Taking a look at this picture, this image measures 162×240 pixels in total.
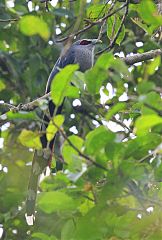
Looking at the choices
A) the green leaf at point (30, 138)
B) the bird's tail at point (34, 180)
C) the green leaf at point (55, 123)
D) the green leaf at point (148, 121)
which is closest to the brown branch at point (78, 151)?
the green leaf at point (55, 123)

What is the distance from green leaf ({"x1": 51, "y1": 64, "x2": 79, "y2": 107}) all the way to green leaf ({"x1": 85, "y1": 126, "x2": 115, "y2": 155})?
143 millimetres

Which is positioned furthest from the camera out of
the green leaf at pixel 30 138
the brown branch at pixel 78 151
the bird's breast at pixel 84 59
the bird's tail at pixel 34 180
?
the bird's breast at pixel 84 59

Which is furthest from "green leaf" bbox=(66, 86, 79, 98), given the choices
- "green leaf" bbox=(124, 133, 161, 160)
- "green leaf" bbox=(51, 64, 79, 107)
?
"green leaf" bbox=(124, 133, 161, 160)

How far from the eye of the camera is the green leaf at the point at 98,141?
182 cm

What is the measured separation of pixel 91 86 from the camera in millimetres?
1837

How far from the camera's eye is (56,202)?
1.85 meters

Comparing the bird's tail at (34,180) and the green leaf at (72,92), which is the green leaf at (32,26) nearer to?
the green leaf at (72,92)

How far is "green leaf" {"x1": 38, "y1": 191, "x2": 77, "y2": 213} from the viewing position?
6.02ft

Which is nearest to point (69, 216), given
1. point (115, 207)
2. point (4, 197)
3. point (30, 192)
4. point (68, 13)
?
point (115, 207)

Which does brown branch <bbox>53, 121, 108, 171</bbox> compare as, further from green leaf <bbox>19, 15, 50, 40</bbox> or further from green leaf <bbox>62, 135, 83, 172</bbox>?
green leaf <bbox>19, 15, 50, 40</bbox>

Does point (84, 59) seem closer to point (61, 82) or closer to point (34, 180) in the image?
point (34, 180)

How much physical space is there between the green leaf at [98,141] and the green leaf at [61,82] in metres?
0.14

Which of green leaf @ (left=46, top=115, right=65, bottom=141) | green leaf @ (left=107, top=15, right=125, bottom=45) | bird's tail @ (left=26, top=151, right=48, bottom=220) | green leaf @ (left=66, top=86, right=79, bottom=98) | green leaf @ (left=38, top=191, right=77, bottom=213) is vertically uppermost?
green leaf @ (left=107, top=15, right=125, bottom=45)

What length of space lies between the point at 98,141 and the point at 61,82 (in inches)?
7.9
